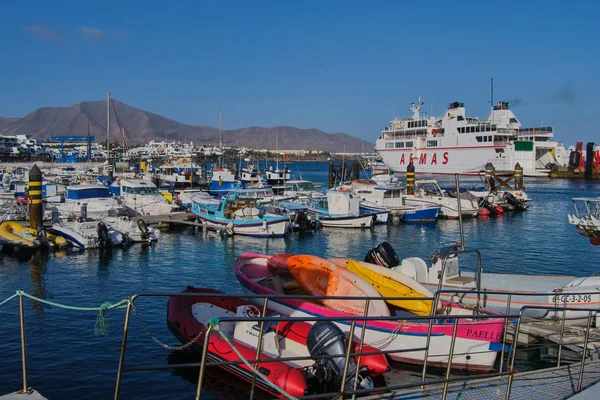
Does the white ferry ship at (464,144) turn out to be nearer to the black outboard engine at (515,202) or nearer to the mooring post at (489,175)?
the mooring post at (489,175)

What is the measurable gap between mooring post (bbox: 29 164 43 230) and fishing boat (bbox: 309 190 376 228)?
1886 cm

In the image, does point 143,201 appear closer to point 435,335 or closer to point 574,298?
point 435,335

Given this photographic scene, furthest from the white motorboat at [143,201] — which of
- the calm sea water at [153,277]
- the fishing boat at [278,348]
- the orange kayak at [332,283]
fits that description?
the fishing boat at [278,348]

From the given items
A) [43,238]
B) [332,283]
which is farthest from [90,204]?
[332,283]

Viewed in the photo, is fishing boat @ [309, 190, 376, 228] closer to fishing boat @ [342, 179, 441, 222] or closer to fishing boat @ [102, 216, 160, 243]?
fishing boat @ [342, 179, 441, 222]

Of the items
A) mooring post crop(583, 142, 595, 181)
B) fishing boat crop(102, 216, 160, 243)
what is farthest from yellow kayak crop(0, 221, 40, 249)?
mooring post crop(583, 142, 595, 181)

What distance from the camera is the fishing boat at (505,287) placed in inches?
605

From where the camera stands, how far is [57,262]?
2614 centimetres

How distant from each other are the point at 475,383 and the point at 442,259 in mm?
7684

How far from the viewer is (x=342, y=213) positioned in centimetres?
4050

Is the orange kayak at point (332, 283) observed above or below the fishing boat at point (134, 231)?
above

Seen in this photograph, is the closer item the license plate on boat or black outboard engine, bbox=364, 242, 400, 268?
the license plate on boat

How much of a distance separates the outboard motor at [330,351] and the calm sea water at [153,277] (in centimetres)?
225

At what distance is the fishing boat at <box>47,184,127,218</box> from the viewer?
125 ft
